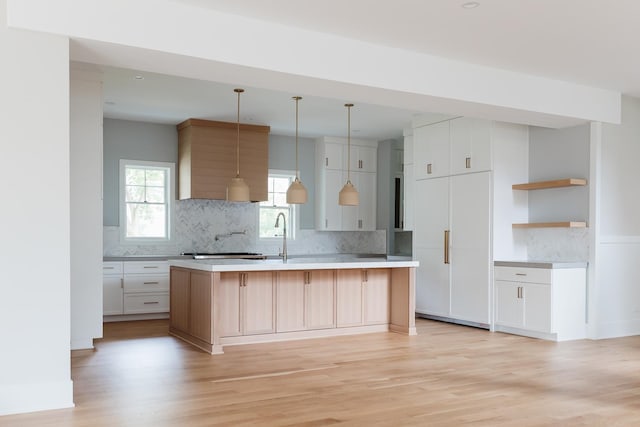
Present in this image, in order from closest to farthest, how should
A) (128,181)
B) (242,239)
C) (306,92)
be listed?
1. (306,92)
2. (128,181)
3. (242,239)

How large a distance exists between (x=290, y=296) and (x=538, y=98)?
304cm

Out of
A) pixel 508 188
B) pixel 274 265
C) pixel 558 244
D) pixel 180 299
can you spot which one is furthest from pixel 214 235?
pixel 558 244

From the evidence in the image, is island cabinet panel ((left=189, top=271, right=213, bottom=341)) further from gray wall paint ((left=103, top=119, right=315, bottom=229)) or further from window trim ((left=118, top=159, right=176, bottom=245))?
gray wall paint ((left=103, top=119, right=315, bottom=229))

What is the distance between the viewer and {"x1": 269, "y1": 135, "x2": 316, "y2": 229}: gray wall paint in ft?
30.8

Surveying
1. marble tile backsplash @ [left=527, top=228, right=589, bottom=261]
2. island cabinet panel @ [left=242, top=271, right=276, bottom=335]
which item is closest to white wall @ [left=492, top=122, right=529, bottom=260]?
marble tile backsplash @ [left=527, top=228, right=589, bottom=261]

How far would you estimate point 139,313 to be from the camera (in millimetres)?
7770

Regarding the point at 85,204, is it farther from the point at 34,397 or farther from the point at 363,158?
the point at 363,158

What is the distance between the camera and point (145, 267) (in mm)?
7848

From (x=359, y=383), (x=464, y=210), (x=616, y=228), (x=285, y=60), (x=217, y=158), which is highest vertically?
(x=285, y=60)

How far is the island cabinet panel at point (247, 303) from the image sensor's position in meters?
5.77

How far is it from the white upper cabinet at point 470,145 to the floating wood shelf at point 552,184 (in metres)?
0.42

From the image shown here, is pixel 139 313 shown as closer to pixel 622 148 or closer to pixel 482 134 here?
pixel 482 134

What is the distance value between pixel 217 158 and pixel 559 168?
426 centimetres

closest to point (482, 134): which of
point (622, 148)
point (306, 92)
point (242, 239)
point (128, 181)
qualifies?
point (622, 148)
